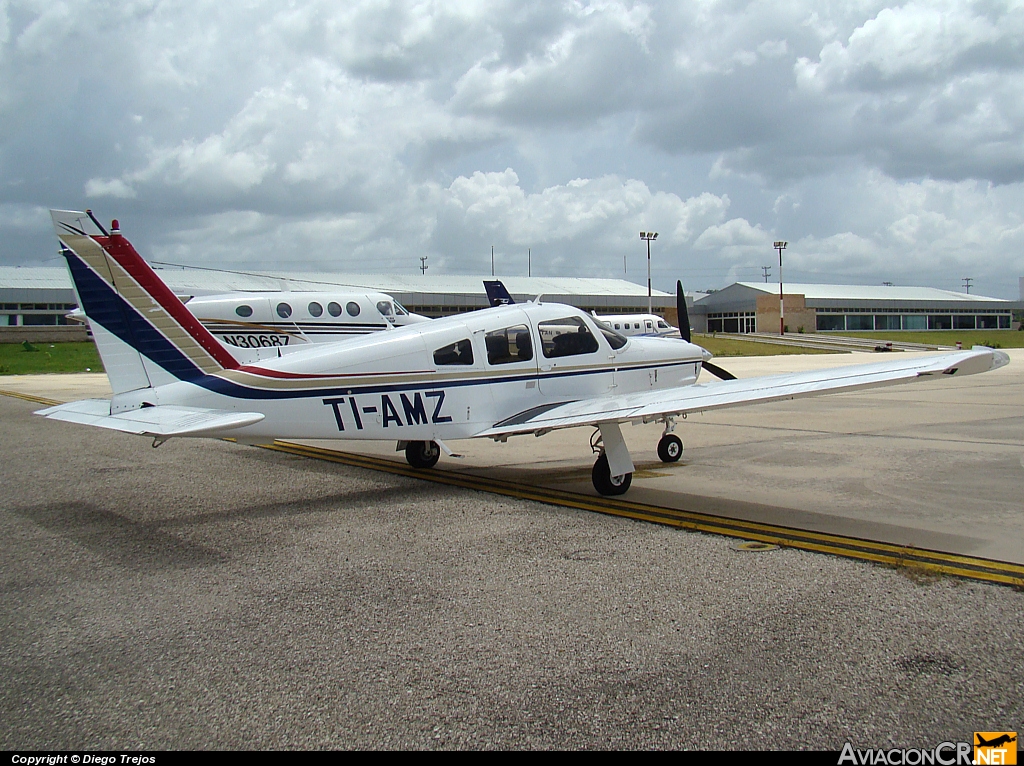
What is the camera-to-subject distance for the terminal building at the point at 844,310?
94.1 m

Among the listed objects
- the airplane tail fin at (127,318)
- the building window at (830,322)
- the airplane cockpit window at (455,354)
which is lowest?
the building window at (830,322)

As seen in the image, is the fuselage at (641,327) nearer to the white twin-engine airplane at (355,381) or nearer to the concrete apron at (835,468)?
the concrete apron at (835,468)

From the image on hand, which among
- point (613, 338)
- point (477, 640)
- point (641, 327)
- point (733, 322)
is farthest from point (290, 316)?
point (733, 322)

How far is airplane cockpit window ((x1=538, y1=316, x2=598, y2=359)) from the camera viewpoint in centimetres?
1015

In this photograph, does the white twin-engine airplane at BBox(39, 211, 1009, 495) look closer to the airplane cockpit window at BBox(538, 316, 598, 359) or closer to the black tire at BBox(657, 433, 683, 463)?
the airplane cockpit window at BBox(538, 316, 598, 359)

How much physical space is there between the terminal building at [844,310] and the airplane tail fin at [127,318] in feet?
295

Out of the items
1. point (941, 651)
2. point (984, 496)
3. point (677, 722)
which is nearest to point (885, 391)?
point (984, 496)

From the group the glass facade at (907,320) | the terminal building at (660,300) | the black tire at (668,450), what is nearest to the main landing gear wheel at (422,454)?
the black tire at (668,450)

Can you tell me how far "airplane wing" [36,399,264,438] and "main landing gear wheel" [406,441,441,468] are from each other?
11.2ft

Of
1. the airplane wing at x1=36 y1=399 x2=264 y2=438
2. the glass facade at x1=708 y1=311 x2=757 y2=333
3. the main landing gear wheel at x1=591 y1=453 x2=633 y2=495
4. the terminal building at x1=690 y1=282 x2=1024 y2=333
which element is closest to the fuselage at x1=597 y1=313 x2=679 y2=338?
the main landing gear wheel at x1=591 y1=453 x2=633 y2=495

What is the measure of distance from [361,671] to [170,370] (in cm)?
566

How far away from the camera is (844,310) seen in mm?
99438

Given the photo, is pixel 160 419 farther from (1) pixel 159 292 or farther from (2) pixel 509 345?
(2) pixel 509 345

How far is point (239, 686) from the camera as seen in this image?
423 cm
